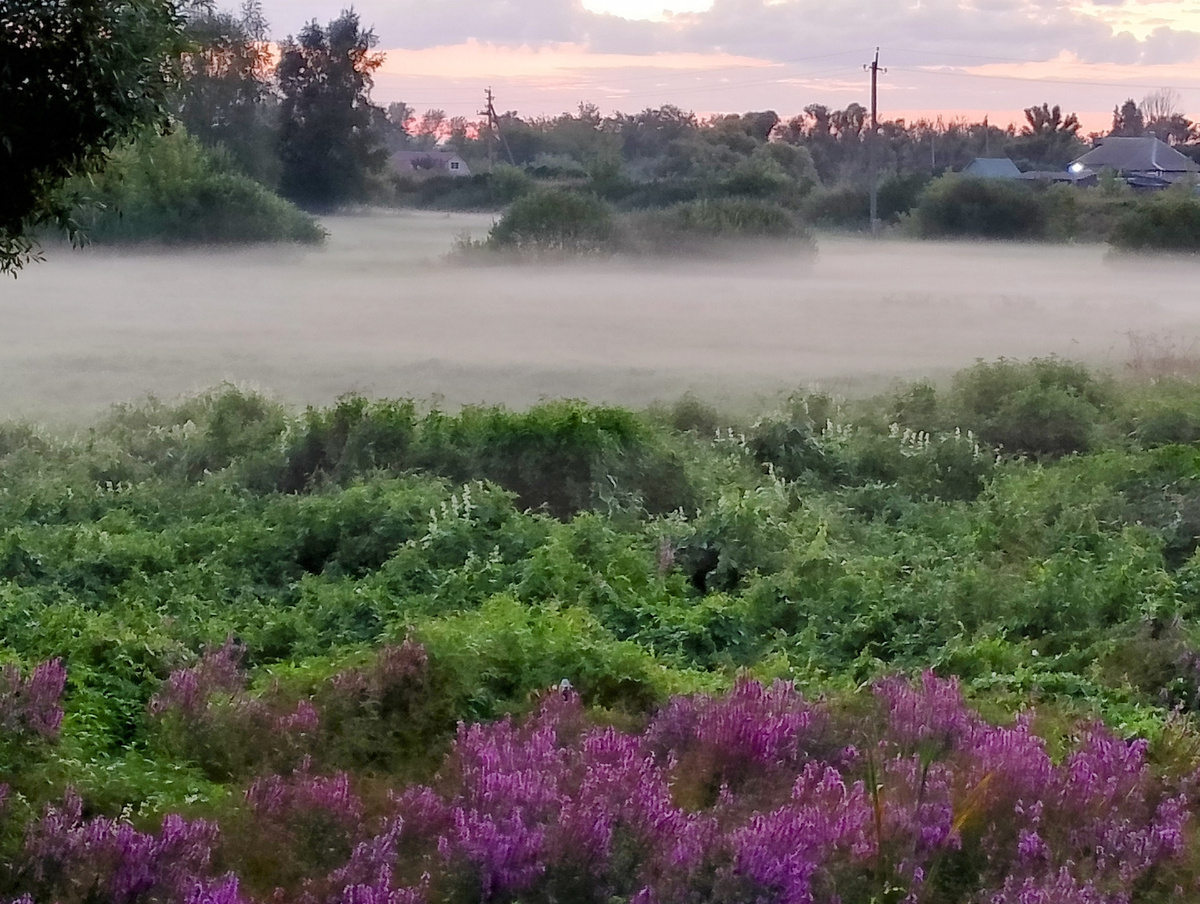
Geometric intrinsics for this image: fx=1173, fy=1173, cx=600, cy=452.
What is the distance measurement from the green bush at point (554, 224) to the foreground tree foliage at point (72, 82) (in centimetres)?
1018

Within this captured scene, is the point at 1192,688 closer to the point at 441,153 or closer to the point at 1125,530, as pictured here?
the point at 1125,530

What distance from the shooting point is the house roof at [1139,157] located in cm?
1703

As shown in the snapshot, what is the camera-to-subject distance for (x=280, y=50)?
12812mm

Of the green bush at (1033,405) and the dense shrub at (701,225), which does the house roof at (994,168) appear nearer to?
the dense shrub at (701,225)

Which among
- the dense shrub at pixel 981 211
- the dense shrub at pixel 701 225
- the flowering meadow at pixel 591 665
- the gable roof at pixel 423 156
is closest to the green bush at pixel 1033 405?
the flowering meadow at pixel 591 665

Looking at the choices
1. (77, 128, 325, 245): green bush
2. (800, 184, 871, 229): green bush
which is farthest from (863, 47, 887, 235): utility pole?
(77, 128, 325, 245): green bush

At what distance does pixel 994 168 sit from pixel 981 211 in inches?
41.8

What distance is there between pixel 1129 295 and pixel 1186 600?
994cm

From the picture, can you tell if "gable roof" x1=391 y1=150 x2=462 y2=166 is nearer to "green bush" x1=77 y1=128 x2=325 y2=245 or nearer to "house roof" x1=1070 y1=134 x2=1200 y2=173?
"green bush" x1=77 y1=128 x2=325 y2=245

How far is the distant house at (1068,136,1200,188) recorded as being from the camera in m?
17.0

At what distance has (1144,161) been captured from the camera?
17.2 metres

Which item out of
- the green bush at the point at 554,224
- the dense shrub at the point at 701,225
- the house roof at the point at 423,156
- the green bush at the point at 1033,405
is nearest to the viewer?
the green bush at the point at 1033,405

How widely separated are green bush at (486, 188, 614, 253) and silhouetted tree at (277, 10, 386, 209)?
6.30ft

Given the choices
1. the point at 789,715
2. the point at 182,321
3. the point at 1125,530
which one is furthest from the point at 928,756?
the point at 182,321
